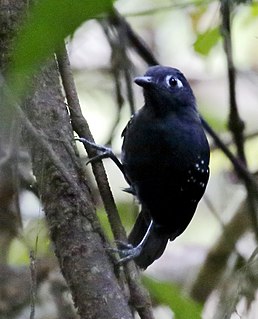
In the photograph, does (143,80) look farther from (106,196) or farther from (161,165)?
(106,196)

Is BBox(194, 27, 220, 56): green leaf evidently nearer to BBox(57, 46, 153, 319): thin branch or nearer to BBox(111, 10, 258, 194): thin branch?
BBox(111, 10, 258, 194): thin branch

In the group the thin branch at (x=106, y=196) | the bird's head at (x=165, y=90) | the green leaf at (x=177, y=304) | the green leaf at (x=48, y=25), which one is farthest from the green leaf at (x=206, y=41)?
the green leaf at (x=48, y=25)

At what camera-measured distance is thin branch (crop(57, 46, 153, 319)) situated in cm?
149

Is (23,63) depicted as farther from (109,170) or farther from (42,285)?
(109,170)

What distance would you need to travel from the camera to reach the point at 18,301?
251cm

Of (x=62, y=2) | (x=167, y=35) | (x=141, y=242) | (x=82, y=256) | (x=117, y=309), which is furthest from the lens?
(x=167, y=35)

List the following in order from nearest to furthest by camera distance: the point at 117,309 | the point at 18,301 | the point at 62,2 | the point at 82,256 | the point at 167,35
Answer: the point at 62,2 < the point at 117,309 < the point at 82,256 < the point at 18,301 < the point at 167,35

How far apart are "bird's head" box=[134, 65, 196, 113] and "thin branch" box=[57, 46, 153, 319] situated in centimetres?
56

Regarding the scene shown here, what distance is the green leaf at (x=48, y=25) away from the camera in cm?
74

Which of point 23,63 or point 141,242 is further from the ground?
point 23,63

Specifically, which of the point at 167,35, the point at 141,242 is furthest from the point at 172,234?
the point at 167,35

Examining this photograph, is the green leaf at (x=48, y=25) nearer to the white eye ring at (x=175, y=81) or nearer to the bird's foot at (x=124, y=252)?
the bird's foot at (x=124, y=252)

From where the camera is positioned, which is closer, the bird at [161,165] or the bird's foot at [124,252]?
the bird's foot at [124,252]

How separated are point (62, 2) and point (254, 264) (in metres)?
1.41
